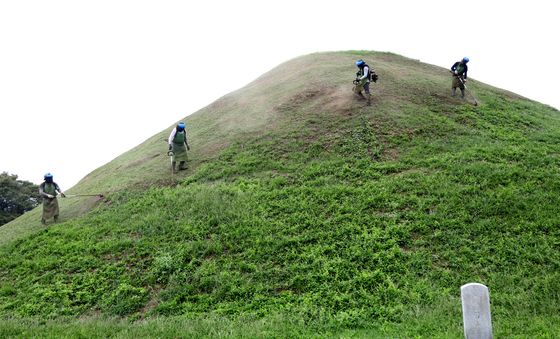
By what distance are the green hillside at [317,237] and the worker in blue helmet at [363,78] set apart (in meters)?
0.80

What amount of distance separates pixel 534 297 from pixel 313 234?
4.85 metres

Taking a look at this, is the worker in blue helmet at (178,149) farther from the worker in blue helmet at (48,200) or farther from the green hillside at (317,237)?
the worker in blue helmet at (48,200)

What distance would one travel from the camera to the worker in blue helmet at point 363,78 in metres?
18.5

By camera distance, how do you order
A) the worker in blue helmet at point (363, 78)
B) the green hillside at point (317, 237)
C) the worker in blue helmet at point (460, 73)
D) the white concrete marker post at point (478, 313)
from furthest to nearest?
the worker in blue helmet at point (460, 73), the worker in blue helmet at point (363, 78), the green hillside at point (317, 237), the white concrete marker post at point (478, 313)

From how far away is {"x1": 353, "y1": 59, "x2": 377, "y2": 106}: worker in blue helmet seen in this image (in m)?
18.5

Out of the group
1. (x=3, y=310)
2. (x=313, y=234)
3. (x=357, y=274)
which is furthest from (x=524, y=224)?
(x=3, y=310)

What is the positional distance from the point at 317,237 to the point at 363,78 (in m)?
11.1

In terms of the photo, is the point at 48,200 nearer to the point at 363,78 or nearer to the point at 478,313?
the point at 363,78

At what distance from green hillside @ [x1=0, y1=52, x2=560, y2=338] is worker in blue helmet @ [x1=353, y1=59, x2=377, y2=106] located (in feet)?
2.63

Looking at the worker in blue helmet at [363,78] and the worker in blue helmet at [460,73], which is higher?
the worker in blue helmet at [363,78]

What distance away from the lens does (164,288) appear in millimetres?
8922

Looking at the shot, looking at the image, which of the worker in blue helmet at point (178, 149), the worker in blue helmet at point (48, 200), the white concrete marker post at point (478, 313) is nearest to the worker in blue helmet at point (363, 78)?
the worker in blue helmet at point (178, 149)

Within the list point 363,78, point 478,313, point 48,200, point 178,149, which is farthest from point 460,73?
point 48,200

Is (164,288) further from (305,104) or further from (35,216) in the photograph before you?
(305,104)
